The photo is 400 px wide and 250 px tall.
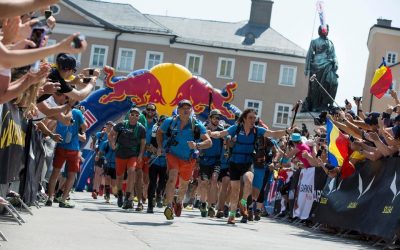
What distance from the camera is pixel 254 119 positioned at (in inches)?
642

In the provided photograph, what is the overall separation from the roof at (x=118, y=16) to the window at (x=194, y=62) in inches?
101

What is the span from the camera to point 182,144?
15172 millimetres

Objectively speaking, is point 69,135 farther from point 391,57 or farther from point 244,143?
point 391,57

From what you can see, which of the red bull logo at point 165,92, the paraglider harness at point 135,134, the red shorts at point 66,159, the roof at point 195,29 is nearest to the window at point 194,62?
the roof at point 195,29

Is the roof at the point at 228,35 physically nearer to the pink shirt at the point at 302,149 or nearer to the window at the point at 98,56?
the window at the point at 98,56

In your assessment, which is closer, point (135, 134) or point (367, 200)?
point (367, 200)

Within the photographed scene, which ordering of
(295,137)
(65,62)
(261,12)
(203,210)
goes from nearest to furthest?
(65,62) → (203,210) → (295,137) → (261,12)

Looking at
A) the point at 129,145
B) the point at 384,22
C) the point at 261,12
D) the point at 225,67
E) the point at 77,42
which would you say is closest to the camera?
the point at 77,42

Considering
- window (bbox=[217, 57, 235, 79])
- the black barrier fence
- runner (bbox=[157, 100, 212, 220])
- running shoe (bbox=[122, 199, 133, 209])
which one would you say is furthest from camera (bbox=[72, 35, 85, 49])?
window (bbox=[217, 57, 235, 79])

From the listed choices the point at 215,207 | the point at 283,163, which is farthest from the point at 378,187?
the point at 283,163

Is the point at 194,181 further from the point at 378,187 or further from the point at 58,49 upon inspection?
the point at 58,49

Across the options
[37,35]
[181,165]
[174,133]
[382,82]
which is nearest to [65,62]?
[174,133]

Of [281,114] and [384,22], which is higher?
[384,22]

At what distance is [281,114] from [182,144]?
2439 inches
